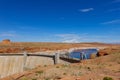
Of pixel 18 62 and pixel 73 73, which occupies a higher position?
pixel 73 73

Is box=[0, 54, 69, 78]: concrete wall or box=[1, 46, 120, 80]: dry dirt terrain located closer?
box=[1, 46, 120, 80]: dry dirt terrain

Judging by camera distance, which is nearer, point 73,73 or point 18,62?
point 73,73

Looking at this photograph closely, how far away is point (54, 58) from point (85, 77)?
17.1 meters

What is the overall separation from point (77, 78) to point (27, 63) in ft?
76.8

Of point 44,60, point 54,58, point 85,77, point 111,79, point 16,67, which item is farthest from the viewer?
point 16,67

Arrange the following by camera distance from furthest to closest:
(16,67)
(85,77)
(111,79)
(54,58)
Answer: (16,67) → (54,58) → (85,77) → (111,79)

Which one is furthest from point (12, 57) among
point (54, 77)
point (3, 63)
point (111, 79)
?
point (111, 79)

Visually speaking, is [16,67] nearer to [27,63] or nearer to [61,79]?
[27,63]

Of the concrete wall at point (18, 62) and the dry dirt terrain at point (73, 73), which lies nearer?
the dry dirt terrain at point (73, 73)

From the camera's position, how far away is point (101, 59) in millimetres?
35625

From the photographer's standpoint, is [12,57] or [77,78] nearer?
[77,78]

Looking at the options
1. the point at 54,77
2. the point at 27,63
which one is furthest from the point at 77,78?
the point at 27,63

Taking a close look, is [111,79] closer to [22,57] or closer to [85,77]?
[85,77]

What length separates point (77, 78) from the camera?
1744 centimetres
